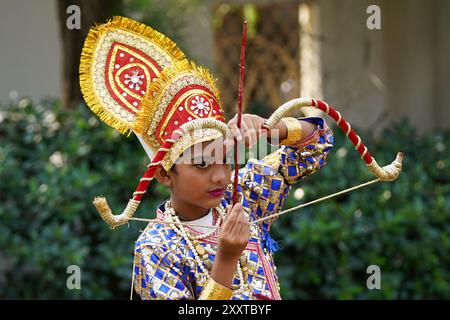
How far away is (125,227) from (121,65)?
270 cm

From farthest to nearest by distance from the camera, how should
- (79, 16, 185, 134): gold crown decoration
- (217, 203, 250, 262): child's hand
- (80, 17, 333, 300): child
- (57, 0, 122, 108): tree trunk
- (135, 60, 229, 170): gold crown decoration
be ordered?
(57, 0, 122, 108): tree trunk
(79, 16, 185, 134): gold crown decoration
(135, 60, 229, 170): gold crown decoration
(80, 17, 333, 300): child
(217, 203, 250, 262): child's hand

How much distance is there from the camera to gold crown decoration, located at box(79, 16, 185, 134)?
10.1 ft

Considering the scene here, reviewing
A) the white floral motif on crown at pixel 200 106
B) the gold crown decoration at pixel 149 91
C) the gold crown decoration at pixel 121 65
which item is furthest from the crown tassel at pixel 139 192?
the gold crown decoration at pixel 121 65

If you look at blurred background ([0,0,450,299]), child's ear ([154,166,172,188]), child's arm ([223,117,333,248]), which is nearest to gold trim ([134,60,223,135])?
child's ear ([154,166,172,188])

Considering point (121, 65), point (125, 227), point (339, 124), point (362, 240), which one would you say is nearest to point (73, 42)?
point (125, 227)

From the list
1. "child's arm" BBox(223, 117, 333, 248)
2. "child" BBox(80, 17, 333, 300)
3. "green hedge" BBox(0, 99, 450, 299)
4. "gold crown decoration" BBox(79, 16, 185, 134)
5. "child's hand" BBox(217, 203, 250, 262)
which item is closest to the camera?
"child's hand" BBox(217, 203, 250, 262)

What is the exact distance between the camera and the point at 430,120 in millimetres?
7914

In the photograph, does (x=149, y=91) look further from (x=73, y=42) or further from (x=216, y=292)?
(x=73, y=42)

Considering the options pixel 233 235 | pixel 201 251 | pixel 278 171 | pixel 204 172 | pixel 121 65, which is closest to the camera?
pixel 233 235

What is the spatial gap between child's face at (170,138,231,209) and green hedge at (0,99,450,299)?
272cm

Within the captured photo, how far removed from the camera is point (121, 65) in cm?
314

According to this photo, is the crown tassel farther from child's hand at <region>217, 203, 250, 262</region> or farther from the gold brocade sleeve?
the gold brocade sleeve

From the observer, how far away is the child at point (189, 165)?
2.86 metres

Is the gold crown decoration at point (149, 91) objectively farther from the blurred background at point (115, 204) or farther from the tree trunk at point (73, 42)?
the tree trunk at point (73, 42)
